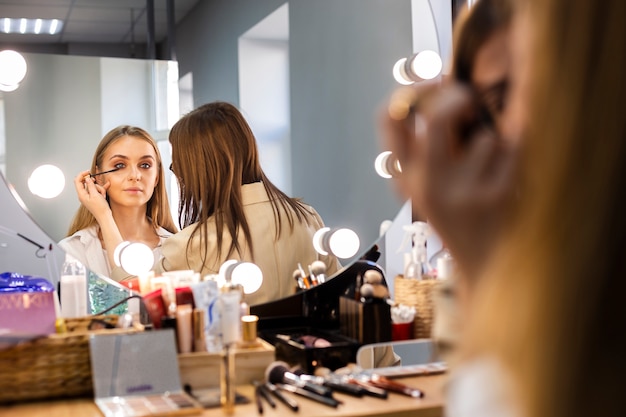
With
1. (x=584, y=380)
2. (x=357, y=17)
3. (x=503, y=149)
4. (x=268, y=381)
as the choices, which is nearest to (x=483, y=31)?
(x=503, y=149)

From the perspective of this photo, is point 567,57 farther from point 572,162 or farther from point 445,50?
point 445,50

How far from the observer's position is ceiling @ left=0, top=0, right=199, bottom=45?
1.28 meters

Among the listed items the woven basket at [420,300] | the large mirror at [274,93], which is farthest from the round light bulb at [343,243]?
the woven basket at [420,300]

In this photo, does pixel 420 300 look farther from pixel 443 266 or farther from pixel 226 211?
pixel 226 211

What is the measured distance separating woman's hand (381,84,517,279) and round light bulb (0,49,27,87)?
1.06m

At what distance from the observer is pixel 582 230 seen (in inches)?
12.9

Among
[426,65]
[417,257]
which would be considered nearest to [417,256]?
[417,257]

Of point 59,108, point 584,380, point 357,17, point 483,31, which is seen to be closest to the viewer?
point 584,380

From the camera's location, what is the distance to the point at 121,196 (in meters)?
1.31

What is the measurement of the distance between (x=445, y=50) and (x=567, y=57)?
1229mm

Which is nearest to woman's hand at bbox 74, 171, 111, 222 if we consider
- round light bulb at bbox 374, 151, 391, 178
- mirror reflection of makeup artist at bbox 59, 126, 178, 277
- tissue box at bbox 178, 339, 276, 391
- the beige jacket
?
mirror reflection of makeup artist at bbox 59, 126, 178, 277

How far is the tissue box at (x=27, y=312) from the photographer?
113cm

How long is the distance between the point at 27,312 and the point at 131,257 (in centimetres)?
22

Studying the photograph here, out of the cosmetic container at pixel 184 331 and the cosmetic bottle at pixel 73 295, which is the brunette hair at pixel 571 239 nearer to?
the cosmetic container at pixel 184 331
